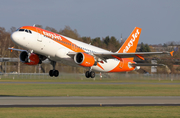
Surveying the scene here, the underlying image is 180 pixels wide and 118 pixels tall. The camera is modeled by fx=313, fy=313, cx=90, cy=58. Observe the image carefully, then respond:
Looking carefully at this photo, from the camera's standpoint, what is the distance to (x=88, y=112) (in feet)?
92.5

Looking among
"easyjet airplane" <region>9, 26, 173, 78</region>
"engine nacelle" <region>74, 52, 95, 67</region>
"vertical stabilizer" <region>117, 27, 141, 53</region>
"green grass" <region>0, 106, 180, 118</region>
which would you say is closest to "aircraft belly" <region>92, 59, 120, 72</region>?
"easyjet airplane" <region>9, 26, 173, 78</region>

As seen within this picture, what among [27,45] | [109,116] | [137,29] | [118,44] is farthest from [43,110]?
[118,44]

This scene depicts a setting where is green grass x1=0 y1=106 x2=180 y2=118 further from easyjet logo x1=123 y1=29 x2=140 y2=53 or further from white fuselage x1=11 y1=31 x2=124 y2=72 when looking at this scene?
easyjet logo x1=123 y1=29 x2=140 y2=53

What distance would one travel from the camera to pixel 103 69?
48.8m

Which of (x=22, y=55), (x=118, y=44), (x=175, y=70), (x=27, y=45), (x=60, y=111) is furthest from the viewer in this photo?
(x=118, y=44)

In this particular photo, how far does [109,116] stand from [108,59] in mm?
23809

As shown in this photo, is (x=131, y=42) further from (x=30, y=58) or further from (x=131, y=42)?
(x=30, y=58)

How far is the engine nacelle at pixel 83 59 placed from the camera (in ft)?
135

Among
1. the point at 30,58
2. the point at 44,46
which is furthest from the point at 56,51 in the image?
the point at 30,58

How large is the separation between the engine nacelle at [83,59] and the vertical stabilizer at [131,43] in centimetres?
1190

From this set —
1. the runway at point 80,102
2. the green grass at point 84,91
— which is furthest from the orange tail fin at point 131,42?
the runway at point 80,102

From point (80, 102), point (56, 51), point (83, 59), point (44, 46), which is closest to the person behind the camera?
point (80, 102)

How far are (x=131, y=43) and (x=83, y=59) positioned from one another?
16.4 meters

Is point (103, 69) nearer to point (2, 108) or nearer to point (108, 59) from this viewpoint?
point (108, 59)
